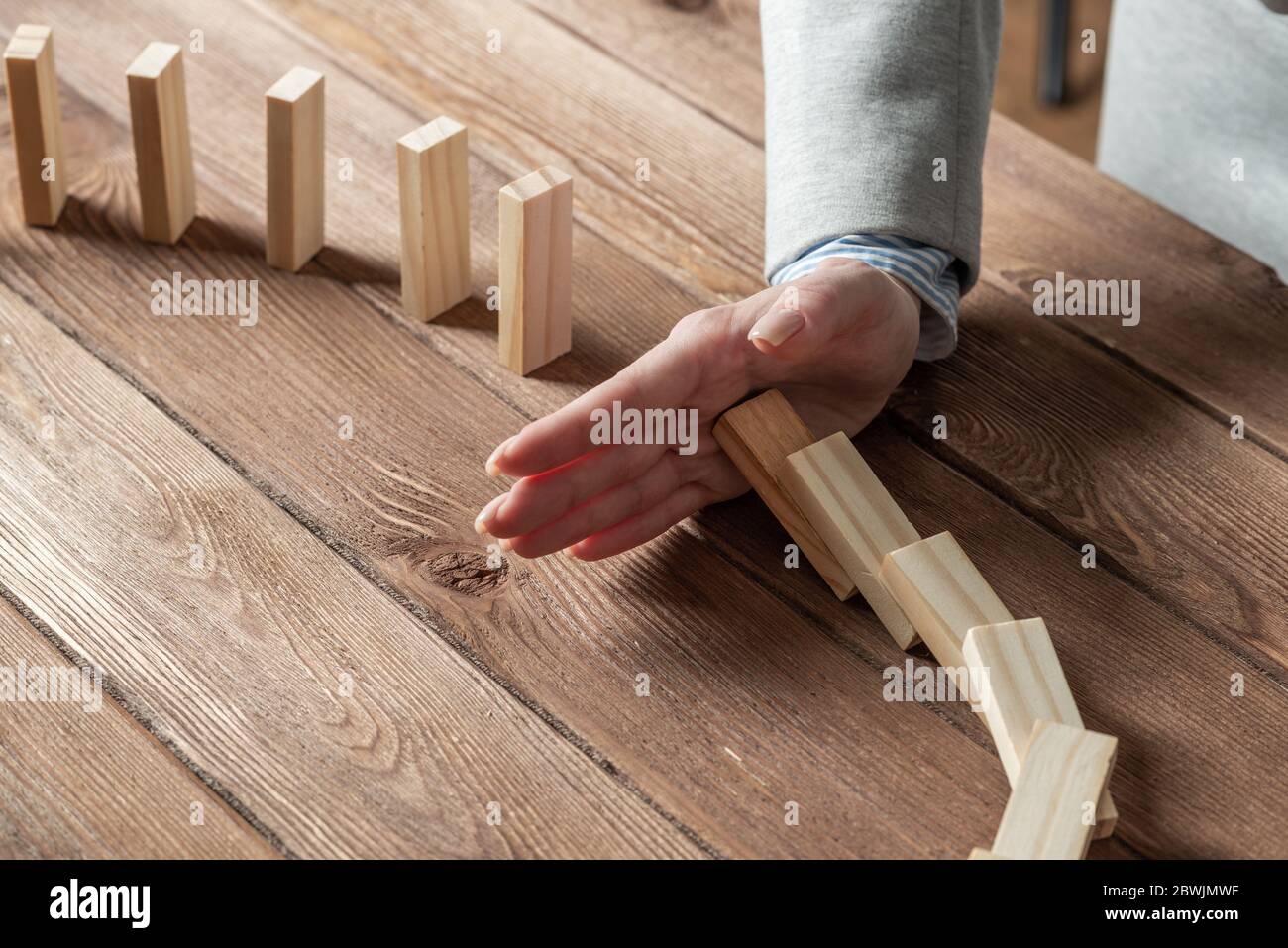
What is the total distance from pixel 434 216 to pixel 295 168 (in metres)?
0.12

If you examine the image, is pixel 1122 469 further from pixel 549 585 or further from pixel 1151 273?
pixel 549 585

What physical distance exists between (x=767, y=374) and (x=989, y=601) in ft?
0.67

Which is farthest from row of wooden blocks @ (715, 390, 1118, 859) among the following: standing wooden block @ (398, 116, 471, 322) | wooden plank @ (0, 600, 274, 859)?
wooden plank @ (0, 600, 274, 859)

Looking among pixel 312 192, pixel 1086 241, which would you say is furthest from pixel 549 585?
pixel 1086 241

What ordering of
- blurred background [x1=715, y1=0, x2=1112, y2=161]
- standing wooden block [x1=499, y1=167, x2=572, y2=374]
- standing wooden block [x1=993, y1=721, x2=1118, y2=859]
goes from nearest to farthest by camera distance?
standing wooden block [x1=993, y1=721, x2=1118, y2=859]
standing wooden block [x1=499, y1=167, x2=572, y2=374]
blurred background [x1=715, y1=0, x2=1112, y2=161]

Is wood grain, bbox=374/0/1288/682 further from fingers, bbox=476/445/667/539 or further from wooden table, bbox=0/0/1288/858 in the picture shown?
fingers, bbox=476/445/667/539

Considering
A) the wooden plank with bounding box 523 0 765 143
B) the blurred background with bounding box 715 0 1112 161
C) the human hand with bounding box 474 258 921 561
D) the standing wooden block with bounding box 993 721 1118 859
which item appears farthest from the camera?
the blurred background with bounding box 715 0 1112 161

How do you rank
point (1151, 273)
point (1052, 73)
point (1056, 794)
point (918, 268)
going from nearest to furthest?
point (1056, 794) → point (918, 268) → point (1151, 273) → point (1052, 73)

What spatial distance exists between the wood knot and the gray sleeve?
0.31m

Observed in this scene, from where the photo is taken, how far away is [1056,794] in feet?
2.33

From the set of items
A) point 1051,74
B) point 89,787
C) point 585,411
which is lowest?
point 1051,74

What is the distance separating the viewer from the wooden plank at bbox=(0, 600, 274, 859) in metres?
0.72

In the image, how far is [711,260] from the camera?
3.57ft
